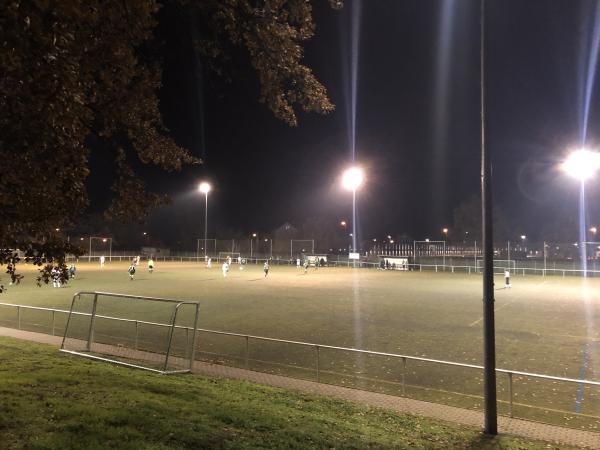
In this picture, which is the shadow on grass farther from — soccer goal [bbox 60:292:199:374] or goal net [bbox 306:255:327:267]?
goal net [bbox 306:255:327:267]

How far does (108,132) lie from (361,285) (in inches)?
1238

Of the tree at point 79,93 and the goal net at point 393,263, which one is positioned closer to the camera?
the tree at point 79,93

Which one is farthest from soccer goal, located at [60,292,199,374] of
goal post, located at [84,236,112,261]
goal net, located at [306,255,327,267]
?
goal post, located at [84,236,112,261]

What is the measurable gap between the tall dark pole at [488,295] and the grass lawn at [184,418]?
43cm

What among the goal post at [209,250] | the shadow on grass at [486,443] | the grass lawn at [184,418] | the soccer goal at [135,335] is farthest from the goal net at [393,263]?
the shadow on grass at [486,443]

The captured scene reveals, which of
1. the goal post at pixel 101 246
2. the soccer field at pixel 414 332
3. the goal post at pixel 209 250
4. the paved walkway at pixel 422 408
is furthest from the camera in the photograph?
the goal post at pixel 209 250

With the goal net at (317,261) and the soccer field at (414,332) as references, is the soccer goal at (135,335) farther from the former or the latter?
the goal net at (317,261)

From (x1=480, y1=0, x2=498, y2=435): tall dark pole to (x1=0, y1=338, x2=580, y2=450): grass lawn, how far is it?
43 cm

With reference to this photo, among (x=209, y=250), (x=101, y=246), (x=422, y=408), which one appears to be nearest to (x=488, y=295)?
(x=422, y=408)

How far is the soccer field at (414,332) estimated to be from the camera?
32.8 feet

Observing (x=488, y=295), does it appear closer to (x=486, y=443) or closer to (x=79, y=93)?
(x=486, y=443)

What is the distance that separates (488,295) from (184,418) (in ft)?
14.9

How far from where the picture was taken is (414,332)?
16.6 metres

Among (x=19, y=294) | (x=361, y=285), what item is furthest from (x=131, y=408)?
(x=361, y=285)
